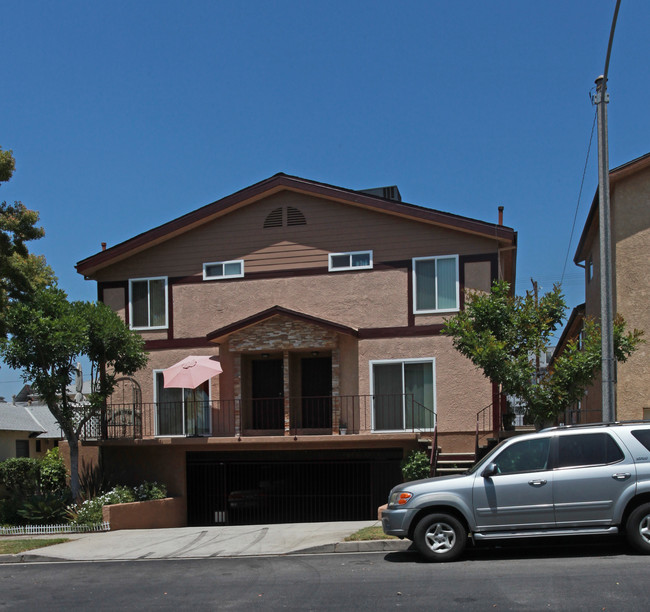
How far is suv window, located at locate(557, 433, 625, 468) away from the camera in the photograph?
10781 mm

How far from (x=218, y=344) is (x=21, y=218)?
5.86 m

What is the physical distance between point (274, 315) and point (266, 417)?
9.34 feet

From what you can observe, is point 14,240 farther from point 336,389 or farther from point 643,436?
point 643,436

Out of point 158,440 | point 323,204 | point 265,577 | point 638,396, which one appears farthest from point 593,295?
point 265,577

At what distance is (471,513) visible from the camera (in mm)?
10852

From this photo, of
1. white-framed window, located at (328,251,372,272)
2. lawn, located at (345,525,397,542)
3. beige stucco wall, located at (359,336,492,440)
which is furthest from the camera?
white-framed window, located at (328,251,372,272)

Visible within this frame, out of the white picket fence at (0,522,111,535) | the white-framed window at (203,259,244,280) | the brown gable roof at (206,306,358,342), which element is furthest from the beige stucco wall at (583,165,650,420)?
the white picket fence at (0,522,111,535)

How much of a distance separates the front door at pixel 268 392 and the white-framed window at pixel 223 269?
2.39 metres

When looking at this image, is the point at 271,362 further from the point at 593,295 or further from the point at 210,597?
the point at 210,597

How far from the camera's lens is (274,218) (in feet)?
70.7

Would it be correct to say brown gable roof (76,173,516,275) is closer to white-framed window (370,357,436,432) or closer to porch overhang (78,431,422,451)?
white-framed window (370,357,436,432)

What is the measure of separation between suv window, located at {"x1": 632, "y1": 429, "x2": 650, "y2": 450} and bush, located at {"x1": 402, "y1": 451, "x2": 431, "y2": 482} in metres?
8.20

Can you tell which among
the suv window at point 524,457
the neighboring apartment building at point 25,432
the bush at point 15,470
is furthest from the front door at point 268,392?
the neighboring apartment building at point 25,432

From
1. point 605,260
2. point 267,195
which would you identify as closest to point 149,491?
point 267,195
